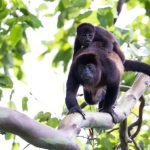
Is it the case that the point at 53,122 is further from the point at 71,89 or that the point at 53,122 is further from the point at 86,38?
the point at 86,38

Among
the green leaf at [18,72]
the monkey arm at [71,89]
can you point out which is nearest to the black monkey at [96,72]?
the monkey arm at [71,89]

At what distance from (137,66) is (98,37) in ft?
1.28

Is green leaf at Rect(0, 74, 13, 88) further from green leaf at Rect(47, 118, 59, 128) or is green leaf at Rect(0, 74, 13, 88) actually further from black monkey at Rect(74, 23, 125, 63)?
black monkey at Rect(74, 23, 125, 63)

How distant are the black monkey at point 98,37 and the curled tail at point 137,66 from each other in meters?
0.05

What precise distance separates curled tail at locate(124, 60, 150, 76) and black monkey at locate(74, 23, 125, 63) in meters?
0.05

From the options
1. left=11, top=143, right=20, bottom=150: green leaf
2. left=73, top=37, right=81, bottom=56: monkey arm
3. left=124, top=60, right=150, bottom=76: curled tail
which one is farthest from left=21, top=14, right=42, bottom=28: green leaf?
left=11, top=143, right=20, bottom=150: green leaf

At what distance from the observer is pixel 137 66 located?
3137 millimetres

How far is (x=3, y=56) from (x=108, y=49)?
0.76 meters

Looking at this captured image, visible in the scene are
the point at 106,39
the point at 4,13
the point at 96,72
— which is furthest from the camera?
the point at 106,39

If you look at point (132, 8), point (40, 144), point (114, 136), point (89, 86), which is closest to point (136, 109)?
point (114, 136)

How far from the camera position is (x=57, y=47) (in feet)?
9.99

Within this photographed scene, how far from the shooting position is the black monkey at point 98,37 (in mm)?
3180

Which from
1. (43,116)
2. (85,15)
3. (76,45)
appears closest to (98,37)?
(76,45)

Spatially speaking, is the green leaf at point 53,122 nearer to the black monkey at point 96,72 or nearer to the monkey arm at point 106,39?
the black monkey at point 96,72
